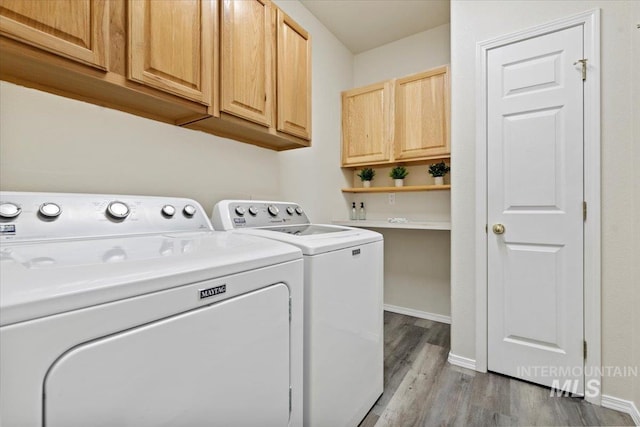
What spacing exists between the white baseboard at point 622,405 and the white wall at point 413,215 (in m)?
1.19

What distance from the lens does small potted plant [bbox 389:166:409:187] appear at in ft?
8.95

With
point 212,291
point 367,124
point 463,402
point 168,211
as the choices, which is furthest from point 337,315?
point 367,124

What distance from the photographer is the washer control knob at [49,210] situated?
946 mm

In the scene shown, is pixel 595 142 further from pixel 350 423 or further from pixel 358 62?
pixel 358 62

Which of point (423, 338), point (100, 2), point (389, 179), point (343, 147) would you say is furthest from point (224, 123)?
point (423, 338)

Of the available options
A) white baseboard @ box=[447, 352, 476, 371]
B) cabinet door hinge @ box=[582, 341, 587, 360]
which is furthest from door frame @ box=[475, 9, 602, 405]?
white baseboard @ box=[447, 352, 476, 371]

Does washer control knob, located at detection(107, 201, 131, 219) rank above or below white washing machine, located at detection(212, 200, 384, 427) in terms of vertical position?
above

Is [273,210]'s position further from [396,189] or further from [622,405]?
[622,405]

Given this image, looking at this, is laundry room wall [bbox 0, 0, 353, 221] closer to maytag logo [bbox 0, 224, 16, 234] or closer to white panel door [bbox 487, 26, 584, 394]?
A: maytag logo [bbox 0, 224, 16, 234]

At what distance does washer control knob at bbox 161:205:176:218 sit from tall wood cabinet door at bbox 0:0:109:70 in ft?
1.83

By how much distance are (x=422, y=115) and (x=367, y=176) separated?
2.54 feet

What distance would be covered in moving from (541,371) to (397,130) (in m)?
2.02

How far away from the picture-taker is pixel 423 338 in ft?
7.76

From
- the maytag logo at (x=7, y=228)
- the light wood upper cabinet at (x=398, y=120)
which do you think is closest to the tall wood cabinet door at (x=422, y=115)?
the light wood upper cabinet at (x=398, y=120)
